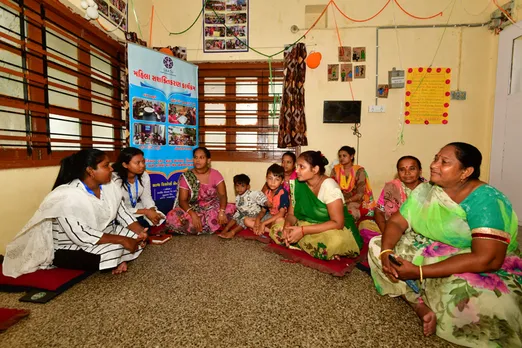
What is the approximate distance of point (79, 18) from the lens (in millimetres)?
2846

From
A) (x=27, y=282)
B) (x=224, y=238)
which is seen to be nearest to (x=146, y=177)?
(x=224, y=238)

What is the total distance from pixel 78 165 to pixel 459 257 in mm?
2352

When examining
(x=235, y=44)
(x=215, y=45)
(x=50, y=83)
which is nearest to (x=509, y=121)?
(x=235, y=44)

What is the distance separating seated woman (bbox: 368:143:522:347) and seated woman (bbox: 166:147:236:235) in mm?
1918

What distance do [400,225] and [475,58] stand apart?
3.68 meters

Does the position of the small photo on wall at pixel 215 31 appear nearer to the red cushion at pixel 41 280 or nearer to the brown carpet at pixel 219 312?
the brown carpet at pixel 219 312

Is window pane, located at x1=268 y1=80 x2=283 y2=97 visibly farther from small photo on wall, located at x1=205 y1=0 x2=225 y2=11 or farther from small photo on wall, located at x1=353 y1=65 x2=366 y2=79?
small photo on wall, located at x1=205 y1=0 x2=225 y2=11

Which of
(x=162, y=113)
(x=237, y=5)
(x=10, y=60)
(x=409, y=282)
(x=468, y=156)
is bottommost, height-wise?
(x=409, y=282)

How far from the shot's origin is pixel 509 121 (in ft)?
11.6

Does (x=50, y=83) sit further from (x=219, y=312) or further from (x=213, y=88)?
(x=219, y=312)

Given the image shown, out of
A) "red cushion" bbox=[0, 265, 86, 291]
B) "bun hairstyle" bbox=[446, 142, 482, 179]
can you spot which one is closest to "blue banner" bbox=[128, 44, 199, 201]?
"red cushion" bbox=[0, 265, 86, 291]

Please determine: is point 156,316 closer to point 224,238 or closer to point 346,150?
point 224,238

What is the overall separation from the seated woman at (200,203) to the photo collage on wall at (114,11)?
6.09 feet

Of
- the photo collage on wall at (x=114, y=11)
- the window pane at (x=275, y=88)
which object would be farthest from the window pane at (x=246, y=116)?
the photo collage on wall at (x=114, y=11)
